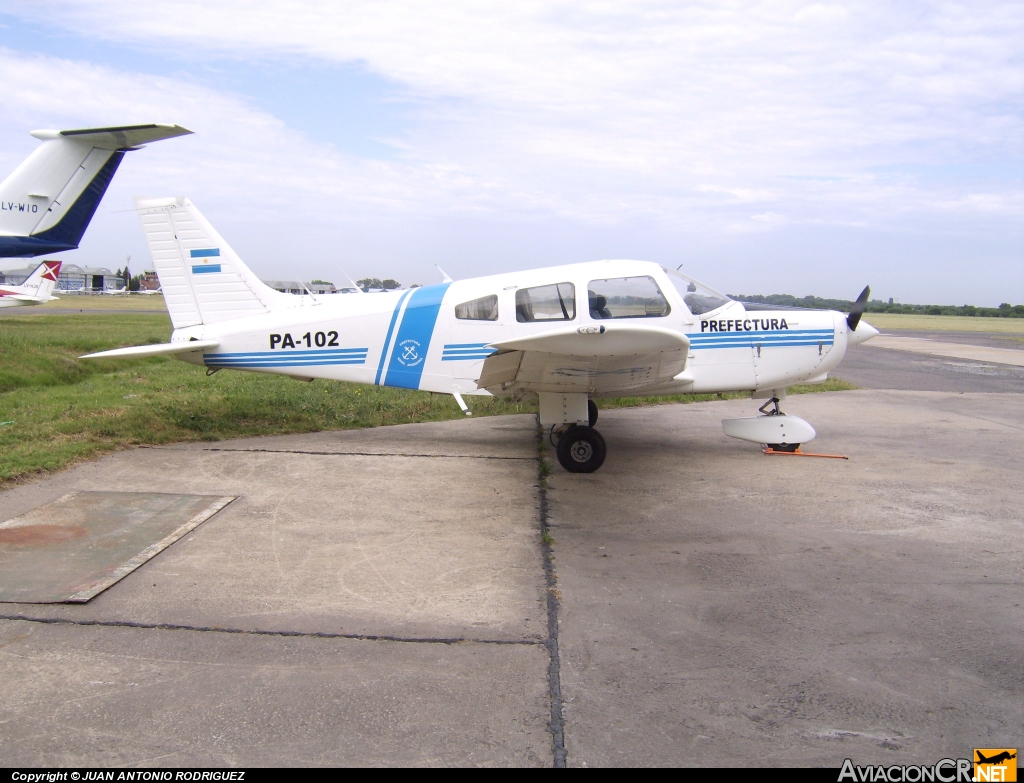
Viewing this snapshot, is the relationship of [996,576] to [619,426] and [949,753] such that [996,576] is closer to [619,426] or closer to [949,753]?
[949,753]

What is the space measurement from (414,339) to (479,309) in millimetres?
795

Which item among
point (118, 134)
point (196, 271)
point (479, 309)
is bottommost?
point (479, 309)

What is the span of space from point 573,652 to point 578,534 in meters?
1.86

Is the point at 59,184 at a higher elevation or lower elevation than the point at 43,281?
higher

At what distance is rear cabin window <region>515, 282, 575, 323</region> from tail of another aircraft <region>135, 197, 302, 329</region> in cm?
267

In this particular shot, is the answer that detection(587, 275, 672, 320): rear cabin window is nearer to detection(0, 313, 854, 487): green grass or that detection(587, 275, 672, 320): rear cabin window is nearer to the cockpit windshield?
the cockpit windshield

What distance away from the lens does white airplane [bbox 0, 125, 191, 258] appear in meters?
12.1

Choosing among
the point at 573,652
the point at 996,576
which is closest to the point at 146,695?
the point at 573,652

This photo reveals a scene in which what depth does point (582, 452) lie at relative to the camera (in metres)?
7.27

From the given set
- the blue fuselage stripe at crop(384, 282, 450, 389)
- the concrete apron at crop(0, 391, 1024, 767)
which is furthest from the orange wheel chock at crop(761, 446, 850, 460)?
the blue fuselage stripe at crop(384, 282, 450, 389)

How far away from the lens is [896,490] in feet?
22.0

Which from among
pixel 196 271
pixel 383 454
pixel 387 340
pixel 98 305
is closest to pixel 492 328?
pixel 387 340

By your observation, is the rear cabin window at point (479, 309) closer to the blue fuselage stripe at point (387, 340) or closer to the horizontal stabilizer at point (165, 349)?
the blue fuselage stripe at point (387, 340)

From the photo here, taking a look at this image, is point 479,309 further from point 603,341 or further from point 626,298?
point 603,341
